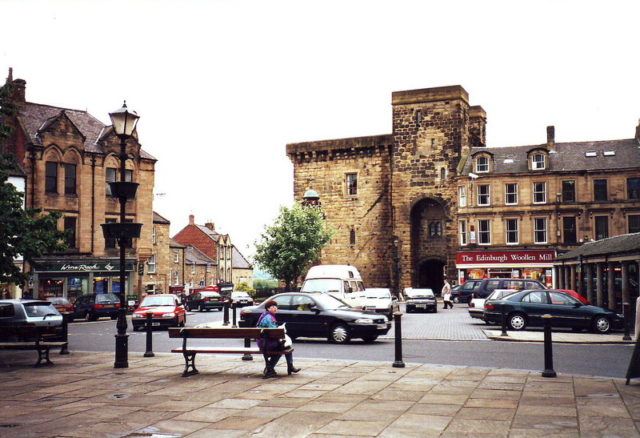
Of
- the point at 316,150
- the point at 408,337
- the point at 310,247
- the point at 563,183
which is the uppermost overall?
the point at 316,150

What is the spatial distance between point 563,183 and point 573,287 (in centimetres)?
1701

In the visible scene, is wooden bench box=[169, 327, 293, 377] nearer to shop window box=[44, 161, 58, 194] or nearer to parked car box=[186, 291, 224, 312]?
shop window box=[44, 161, 58, 194]

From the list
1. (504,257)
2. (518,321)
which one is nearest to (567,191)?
(504,257)

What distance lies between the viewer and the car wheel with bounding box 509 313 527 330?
75.1 feet

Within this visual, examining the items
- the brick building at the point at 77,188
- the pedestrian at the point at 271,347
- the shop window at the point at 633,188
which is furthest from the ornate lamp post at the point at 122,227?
the shop window at the point at 633,188

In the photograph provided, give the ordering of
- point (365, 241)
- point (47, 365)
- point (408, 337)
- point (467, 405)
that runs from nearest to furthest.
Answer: point (467, 405) → point (47, 365) → point (408, 337) → point (365, 241)

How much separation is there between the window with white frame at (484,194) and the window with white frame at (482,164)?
4.16 feet

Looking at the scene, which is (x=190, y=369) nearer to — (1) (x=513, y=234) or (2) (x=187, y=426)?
(2) (x=187, y=426)

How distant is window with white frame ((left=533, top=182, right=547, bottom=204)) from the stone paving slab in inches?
1581

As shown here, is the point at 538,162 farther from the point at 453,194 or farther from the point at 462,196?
the point at 453,194

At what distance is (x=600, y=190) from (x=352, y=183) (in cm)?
2018

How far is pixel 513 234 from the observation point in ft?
170

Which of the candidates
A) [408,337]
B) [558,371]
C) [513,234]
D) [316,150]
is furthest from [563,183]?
[558,371]

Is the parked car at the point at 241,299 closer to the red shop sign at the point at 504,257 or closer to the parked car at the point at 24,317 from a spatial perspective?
the red shop sign at the point at 504,257
